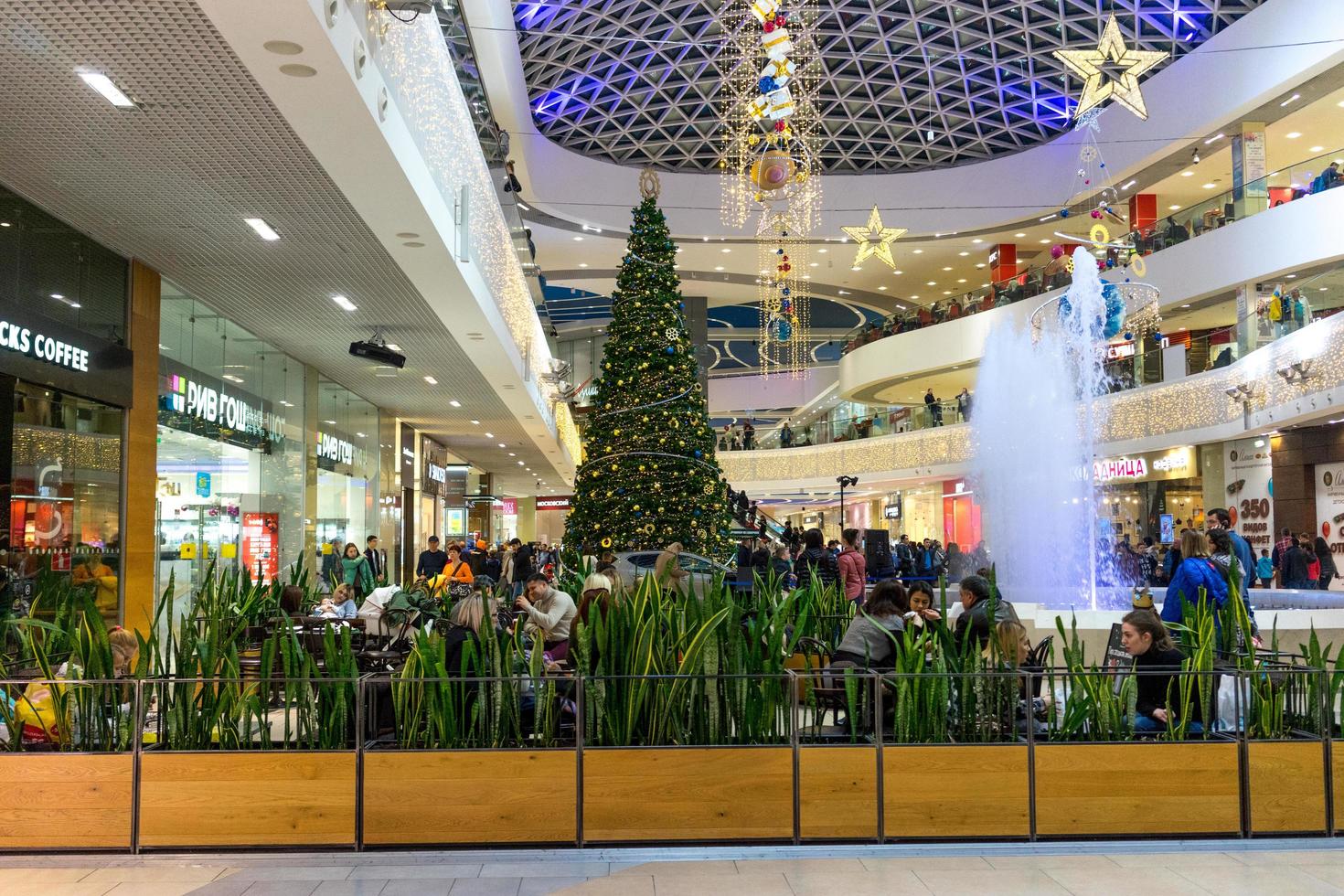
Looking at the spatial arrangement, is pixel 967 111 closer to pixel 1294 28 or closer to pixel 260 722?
pixel 1294 28

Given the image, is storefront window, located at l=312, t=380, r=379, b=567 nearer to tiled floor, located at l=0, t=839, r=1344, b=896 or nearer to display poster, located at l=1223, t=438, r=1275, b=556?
tiled floor, located at l=0, t=839, r=1344, b=896

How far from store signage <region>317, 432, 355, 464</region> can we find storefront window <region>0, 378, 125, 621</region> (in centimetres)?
628

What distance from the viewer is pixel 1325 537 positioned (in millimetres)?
18047

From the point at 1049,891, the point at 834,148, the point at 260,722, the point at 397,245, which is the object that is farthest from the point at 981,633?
the point at 834,148

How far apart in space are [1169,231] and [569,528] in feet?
44.9

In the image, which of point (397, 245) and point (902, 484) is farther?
point (902, 484)

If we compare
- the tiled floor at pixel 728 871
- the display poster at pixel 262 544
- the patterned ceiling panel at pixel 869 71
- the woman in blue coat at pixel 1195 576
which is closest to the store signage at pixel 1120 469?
the patterned ceiling panel at pixel 869 71

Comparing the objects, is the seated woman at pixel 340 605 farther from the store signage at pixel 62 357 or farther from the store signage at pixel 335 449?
the store signage at pixel 335 449

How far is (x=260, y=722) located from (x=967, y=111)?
26.0 metres

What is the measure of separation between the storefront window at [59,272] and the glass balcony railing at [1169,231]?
16.6m

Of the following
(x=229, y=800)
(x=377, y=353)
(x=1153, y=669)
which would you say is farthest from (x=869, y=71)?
(x=229, y=800)

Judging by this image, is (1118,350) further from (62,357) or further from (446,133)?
(62,357)

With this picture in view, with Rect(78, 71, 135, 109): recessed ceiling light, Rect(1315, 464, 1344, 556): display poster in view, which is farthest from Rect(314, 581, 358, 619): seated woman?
Rect(1315, 464, 1344, 556): display poster

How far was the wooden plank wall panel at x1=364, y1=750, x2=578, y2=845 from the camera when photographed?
4.31m
